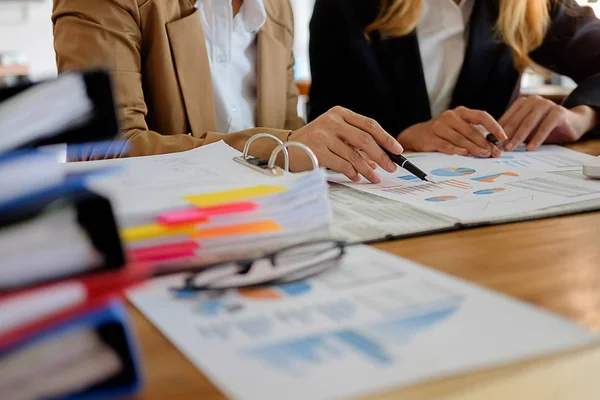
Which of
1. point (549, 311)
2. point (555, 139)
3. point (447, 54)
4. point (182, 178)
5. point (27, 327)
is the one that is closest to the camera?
point (27, 327)

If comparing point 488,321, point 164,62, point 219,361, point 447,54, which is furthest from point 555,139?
point 219,361

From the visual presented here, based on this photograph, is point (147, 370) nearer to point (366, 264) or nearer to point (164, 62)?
point (366, 264)

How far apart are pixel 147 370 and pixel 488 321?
0.19 metres

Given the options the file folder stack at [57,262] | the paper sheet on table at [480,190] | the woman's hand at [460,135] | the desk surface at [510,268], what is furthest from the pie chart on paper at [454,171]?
the file folder stack at [57,262]

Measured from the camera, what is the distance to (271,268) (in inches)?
16.7

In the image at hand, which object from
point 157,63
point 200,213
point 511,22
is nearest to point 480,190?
point 200,213

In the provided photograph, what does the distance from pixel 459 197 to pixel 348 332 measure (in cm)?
37

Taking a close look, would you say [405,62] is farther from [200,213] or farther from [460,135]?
[200,213]

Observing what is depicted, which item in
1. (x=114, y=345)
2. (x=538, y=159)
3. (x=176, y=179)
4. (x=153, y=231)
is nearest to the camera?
(x=114, y=345)

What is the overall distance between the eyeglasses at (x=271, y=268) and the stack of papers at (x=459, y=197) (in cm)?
7

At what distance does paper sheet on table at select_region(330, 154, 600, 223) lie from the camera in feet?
2.03

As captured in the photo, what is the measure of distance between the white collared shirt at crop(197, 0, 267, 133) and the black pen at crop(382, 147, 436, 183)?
0.52 meters

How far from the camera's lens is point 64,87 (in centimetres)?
29

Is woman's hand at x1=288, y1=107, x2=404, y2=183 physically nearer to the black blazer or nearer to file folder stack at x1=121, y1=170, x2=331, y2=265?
file folder stack at x1=121, y1=170, x2=331, y2=265
